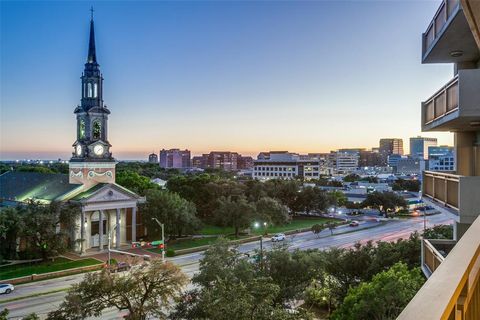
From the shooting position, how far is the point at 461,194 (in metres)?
9.61

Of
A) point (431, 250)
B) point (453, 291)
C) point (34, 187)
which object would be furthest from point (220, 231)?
point (453, 291)

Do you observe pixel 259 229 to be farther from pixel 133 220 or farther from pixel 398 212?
pixel 398 212

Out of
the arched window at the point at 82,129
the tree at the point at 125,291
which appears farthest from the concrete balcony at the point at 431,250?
the arched window at the point at 82,129

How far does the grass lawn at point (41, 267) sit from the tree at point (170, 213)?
932 centimetres

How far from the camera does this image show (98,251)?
44000mm

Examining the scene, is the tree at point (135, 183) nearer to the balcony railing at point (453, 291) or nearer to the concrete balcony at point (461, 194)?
the concrete balcony at point (461, 194)

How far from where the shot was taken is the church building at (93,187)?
4497cm


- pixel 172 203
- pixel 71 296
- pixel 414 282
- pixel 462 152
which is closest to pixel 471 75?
pixel 462 152

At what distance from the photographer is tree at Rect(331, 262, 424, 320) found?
1616cm

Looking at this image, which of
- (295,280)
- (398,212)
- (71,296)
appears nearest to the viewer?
(71,296)

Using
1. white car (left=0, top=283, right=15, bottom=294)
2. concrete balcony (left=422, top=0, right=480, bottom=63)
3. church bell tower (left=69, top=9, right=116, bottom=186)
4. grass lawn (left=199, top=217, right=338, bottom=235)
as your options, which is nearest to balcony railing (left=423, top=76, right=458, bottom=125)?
concrete balcony (left=422, top=0, right=480, bottom=63)

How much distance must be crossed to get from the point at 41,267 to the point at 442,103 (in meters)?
35.8

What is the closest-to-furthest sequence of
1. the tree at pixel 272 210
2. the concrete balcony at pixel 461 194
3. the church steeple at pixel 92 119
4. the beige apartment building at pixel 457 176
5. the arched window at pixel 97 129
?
the beige apartment building at pixel 457 176
the concrete balcony at pixel 461 194
the church steeple at pixel 92 119
the arched window at pixel 97 129
the tree at pixel 272 210

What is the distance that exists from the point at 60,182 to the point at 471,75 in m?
48.7
